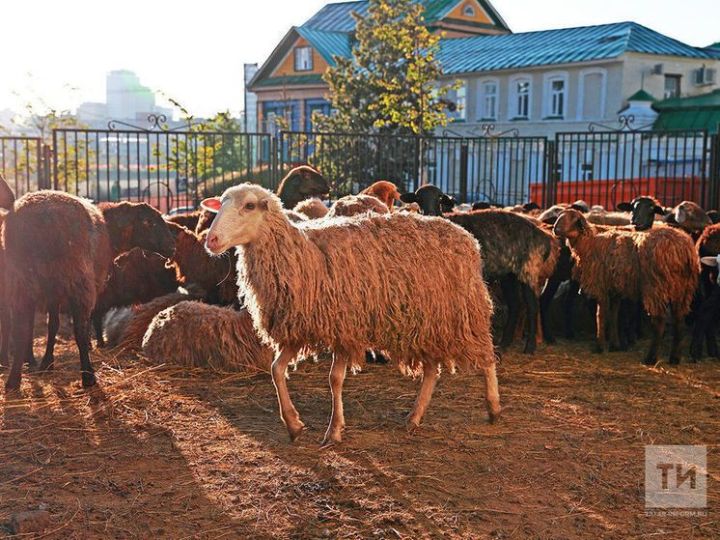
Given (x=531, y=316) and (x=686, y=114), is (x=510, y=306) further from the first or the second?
(x=686, y=114)

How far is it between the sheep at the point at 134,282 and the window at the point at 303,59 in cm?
3218

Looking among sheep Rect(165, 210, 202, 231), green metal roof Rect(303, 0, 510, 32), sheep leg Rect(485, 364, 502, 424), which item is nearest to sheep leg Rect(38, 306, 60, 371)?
→ sheep Rect(165, 210, 202, 231)

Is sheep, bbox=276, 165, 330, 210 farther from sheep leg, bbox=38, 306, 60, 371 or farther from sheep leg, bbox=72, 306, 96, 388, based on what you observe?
sheep leg, bbox=72, 306, 96, 388

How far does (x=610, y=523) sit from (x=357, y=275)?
2.23m

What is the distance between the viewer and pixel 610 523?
14.8 feet

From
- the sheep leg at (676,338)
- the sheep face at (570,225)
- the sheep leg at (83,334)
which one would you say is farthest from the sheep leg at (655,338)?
the sheep leg at (83,334)

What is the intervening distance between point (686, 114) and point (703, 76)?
4.62 metres

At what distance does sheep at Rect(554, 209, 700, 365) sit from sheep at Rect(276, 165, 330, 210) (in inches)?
139

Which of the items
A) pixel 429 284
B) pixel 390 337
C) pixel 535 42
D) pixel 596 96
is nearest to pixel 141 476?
pixel 390 337

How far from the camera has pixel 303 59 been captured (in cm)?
4103

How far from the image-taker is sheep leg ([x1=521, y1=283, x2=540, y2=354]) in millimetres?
8945

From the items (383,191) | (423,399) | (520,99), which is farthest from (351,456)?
(520,99)

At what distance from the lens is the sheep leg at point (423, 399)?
19.8ft

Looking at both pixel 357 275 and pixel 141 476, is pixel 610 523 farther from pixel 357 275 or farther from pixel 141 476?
pixel 141 476
